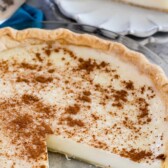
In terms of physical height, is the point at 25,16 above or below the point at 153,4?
below

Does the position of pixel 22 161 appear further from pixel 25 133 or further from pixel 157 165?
pixel 157 165

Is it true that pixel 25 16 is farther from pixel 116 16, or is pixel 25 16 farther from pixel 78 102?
→ pixel 78 102

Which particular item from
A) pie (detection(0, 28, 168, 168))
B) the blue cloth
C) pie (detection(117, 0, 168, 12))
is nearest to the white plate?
pie (detection(117, 0, 168, 12))

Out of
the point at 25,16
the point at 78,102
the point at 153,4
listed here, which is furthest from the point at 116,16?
the point at 78,102

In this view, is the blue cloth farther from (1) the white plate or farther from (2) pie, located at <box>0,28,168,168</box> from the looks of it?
(2) pie, located at <box>0,28,168,168</box>

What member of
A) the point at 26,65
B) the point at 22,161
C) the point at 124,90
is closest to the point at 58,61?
the point at 26,65
